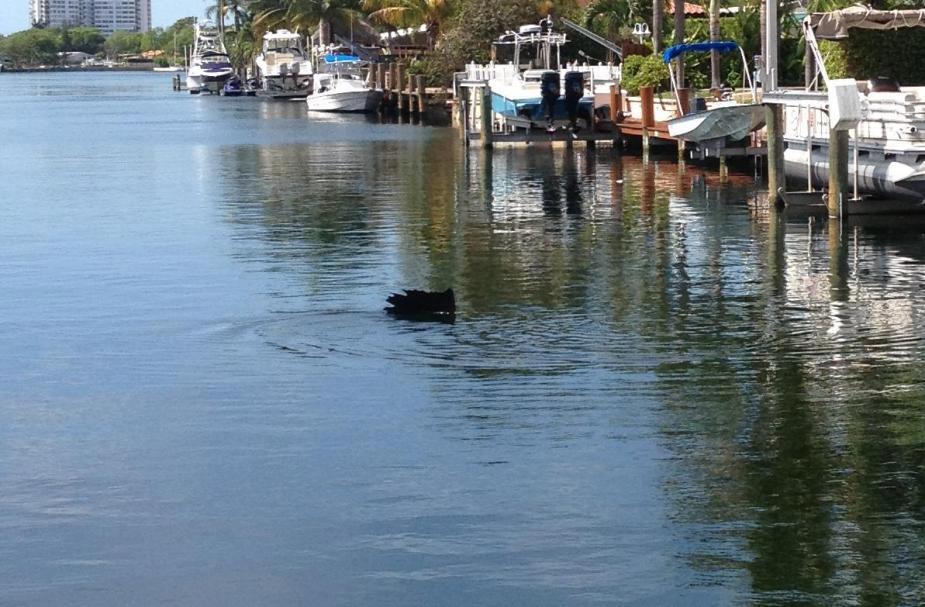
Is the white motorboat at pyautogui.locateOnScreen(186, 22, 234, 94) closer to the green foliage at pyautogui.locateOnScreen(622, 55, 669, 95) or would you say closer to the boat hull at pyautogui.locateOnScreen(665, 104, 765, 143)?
the green foliage at pyautogui.locateOnScreen(622, 55, 669, 95)

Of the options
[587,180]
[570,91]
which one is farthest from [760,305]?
[570,91]

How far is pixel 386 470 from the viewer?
1247 cm

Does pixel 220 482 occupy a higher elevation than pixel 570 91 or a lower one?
lower

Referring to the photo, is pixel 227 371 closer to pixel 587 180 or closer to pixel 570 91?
pixel 587 180

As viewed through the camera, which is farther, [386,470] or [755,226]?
[755,226]

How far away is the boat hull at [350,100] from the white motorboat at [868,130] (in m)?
54.9

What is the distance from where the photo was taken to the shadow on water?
10844 millimetres

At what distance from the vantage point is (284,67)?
11019cm

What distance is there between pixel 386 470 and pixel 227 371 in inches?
157

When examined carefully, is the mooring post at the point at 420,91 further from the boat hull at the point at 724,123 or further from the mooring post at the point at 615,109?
the boat hull at the point at 724,123

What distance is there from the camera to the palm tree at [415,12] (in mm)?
81500

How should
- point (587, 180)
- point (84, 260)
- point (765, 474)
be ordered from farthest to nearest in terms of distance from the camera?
1. point (587, 180)
2. point (84, 260)
3. point (765, 474)

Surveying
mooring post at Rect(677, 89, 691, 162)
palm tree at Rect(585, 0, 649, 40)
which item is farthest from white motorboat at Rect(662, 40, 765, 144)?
palm tree at Rect(585, 0, 649, 40)

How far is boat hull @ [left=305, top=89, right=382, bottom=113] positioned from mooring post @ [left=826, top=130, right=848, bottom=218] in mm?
58404
